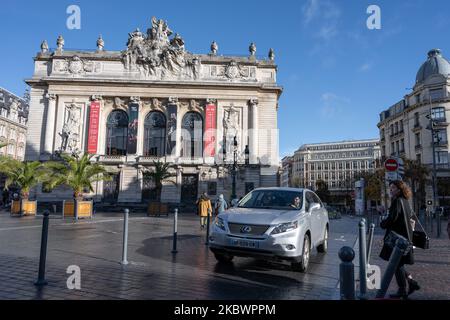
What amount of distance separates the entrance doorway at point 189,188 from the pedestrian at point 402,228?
31.7 m

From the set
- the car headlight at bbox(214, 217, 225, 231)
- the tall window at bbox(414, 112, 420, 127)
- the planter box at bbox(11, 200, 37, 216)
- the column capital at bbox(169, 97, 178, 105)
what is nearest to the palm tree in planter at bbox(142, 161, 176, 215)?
the column capital at bbox(169, 97, 178, 105)

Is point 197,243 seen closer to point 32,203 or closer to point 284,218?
point 284,218

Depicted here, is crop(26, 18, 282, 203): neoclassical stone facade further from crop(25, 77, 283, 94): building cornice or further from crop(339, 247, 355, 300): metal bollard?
crop(339, 247, 355, 300): metal bollard

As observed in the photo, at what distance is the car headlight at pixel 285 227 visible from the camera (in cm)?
606

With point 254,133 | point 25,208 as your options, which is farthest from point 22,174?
point 254,133

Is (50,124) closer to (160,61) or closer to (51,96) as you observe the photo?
(51,96)

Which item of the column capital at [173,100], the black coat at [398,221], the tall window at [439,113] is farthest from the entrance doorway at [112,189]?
the tall window at [439,113]

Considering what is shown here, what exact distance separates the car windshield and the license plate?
52.7 inches

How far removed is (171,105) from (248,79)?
950 centimetres

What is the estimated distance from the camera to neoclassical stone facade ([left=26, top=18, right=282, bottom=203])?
35812 mm

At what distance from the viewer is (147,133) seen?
1495 inches
